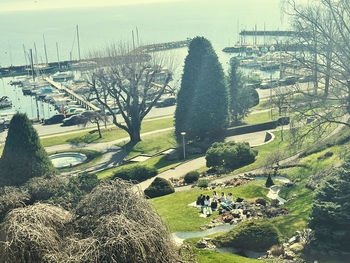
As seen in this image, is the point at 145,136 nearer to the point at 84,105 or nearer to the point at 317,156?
the point at 317,156

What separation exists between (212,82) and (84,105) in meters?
49.4

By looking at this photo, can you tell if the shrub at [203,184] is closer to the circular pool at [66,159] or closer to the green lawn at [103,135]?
the circular pool at [66,159]

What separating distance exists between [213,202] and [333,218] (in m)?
9.86

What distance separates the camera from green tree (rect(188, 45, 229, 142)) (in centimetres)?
6284

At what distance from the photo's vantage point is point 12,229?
21.1 m

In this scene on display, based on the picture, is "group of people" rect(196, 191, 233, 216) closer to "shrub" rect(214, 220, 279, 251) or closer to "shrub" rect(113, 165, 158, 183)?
"shrub" rect(214, 220, 279, 251)

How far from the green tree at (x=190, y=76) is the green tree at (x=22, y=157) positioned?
25.9 m

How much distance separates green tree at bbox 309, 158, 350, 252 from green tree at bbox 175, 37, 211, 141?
35.3 meters

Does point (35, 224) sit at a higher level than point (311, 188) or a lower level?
higher

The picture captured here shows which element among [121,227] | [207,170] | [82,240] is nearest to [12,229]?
[82,240]

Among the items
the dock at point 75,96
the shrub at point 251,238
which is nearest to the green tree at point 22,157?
the shrub at point 251,238

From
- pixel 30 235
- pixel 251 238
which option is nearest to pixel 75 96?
pixel 251 238

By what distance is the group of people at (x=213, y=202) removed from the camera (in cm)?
3475

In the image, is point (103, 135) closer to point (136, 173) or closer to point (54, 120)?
point (54, 120)
